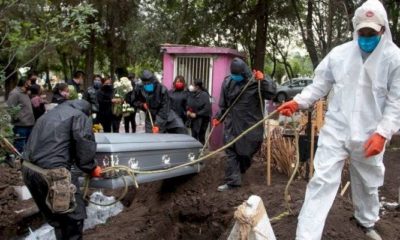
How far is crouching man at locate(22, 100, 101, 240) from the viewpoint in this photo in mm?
4574

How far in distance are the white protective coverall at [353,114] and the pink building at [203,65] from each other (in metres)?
5.80

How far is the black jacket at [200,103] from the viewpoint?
9.66 m

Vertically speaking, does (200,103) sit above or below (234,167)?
above

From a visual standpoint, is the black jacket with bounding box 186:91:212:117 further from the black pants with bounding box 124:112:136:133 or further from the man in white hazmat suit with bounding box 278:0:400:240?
the man in white hazmat suit with bounding box 278:0:400:240

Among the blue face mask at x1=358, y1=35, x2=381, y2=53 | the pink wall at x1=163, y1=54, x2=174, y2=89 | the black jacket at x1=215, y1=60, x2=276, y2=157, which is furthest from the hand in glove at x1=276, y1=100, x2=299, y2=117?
the pink wall at x1=163, y1=54, x2=174, y2=89

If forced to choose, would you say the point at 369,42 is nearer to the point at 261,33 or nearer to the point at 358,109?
the point at 358,109

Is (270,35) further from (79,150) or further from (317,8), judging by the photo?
(79,150)

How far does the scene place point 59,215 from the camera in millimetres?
4820

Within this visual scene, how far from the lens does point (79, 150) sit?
4.62m

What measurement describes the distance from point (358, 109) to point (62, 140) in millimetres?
2445

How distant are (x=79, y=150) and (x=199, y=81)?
5.22m

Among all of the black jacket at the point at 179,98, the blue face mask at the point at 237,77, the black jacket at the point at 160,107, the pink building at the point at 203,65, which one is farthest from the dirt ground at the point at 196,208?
the pink building at the point at 203,65

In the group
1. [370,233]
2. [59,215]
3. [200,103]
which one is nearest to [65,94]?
[59,215]

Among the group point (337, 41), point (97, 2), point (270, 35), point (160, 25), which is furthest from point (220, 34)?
point (337, 41)
